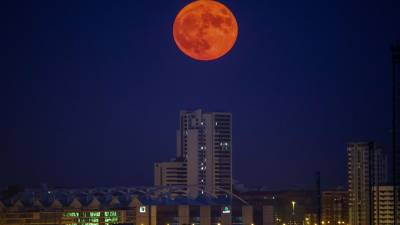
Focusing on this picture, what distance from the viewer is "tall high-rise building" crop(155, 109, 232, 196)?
46.6m

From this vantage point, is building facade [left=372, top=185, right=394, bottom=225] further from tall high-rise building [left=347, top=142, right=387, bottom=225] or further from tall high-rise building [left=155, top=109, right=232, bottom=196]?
tall high-rise building [left=155, top=109, right=232, bottom=196]

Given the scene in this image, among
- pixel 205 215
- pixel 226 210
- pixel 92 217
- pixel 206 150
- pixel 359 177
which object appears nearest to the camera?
pixel 92 217

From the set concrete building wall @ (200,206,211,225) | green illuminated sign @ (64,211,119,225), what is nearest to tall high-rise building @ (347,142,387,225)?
concrete building wall @ (200,206,211,225)

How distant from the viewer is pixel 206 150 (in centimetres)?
4716

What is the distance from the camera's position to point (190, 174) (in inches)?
1831

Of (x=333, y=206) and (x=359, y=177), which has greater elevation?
(x=359, y=177)

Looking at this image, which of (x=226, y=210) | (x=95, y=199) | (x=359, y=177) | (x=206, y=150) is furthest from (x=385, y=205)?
(x=206, y=150)

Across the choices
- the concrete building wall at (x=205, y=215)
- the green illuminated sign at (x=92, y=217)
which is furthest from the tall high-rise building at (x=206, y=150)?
the green illuminated sign at (x=92, y=217)

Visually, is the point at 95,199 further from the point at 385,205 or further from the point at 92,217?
the point at 385,205

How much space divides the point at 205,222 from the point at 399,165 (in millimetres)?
26512

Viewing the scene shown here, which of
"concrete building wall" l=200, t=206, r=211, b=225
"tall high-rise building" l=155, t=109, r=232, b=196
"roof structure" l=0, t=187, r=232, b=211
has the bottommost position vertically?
"concrete building wall" l=200, t=206, r=211, b=225

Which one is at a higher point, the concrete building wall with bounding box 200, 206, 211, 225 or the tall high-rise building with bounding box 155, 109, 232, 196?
the tall high-rise building with bounding box 155, 109, 232, 196

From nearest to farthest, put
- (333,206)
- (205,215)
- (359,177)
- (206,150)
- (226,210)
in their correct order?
(359,177) → (205,215) → (333,206) → (226,210) → (206,150)

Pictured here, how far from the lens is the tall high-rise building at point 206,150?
46.6 m
